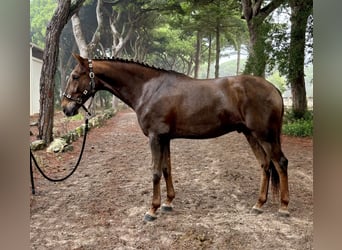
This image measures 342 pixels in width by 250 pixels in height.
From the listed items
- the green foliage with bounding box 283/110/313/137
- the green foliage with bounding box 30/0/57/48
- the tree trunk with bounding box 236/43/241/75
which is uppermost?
the green foliage with bounding box 30/0/57/48

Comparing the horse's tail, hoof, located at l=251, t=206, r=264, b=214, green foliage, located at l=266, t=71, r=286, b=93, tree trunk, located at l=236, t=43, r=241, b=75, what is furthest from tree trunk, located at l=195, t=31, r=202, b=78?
hoof, located at l=251, t=206, r=264, b=214

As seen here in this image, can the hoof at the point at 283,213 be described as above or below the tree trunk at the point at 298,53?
below

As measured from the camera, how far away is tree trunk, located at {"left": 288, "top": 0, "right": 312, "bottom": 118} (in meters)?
1.97

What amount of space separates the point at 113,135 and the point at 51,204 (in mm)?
490

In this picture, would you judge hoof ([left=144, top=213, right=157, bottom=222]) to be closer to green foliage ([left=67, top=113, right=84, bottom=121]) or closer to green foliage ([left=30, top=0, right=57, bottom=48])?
green foliage ([left=67, top=113, right=84, bottom=121])

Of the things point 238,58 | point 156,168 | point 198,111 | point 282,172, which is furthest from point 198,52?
point 282,172

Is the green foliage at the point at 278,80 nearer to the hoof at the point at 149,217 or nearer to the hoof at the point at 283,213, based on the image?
the hoof at the point at 283,213

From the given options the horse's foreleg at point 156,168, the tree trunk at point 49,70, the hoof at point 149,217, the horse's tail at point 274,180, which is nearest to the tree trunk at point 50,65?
the tree trunk at point 49,70

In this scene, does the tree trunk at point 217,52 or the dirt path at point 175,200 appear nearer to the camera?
the dirt path at point 175,200

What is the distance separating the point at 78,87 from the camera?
1.94 metres

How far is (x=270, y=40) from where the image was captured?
79.8 inches

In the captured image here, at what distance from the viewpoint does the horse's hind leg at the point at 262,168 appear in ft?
6.46

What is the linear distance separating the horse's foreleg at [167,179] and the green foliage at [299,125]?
0.65 meters
